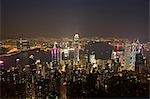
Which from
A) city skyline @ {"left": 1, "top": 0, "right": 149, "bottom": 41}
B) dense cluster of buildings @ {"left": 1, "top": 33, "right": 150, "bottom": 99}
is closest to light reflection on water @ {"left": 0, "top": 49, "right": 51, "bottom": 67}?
dense cluster of buildings @ {"left": 1, "top": 33, "right": 150, "bottom": 99}

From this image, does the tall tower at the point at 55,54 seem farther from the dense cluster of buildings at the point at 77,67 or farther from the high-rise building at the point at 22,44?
the high-rise building at the point at 22,44

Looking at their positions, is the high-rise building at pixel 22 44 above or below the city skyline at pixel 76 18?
below

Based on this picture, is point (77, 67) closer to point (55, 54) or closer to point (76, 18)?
point (55, 54)

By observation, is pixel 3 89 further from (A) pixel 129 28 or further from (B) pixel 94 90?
(A) pixel 129 28

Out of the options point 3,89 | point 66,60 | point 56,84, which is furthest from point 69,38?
point 3,89

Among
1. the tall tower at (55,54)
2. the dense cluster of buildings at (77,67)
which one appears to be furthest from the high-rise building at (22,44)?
the tall tower at (55,54)

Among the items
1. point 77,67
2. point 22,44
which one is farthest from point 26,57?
point 77,67

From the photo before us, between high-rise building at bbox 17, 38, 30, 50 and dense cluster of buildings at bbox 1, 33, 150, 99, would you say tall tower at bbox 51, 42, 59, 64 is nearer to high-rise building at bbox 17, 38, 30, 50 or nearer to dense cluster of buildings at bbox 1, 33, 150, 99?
dense cluster of buildings at bbox 1, 33, 150, 99

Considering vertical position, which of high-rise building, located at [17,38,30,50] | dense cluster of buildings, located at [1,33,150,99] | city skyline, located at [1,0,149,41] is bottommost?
dense cluster of buildings, located at [1,33,150,99]
